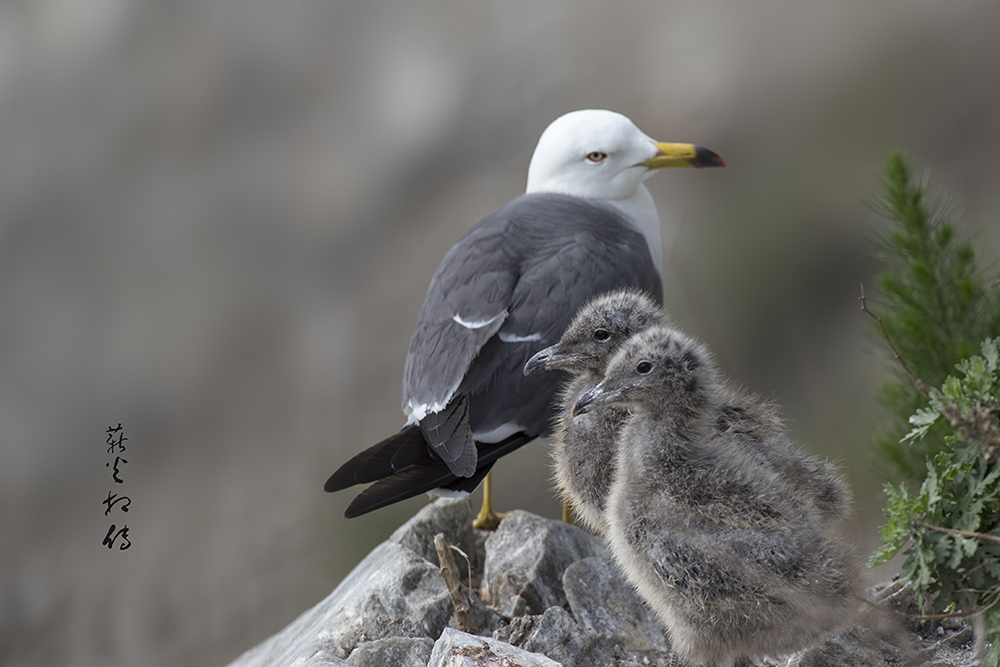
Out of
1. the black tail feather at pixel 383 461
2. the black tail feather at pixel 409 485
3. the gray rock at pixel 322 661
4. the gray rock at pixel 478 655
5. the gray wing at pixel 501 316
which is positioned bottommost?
the gray rock at pixel 478 655

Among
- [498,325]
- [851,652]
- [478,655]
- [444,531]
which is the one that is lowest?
[851,652]

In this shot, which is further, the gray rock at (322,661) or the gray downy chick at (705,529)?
the gray rock at (322,661)

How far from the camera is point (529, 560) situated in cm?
241

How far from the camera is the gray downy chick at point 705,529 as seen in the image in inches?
65.5

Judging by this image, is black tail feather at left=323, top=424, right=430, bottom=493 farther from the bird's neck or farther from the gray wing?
the bird's neck

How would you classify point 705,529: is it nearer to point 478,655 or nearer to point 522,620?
point 478,655

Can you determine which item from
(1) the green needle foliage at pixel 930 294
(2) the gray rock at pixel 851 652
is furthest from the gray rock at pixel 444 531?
(1) the green needle foliage at pixel 930 294

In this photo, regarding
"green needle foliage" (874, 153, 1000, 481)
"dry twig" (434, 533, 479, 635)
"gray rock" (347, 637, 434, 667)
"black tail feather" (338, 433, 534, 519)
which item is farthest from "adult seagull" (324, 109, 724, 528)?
"green needle foliage" (874, 153, 1000, 481)

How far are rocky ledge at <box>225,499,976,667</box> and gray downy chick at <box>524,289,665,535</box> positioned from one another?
0.27 metres

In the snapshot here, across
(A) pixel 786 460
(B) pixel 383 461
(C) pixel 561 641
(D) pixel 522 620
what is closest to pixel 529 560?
(D) pixel 522 620

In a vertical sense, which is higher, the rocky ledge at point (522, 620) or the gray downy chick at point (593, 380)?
the gray downy chick at point (593, 380)

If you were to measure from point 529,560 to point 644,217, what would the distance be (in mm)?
1346

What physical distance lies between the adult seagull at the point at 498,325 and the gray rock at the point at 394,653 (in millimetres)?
302

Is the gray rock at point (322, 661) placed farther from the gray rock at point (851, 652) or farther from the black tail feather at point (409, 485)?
the gray rock at point (851, 652)
